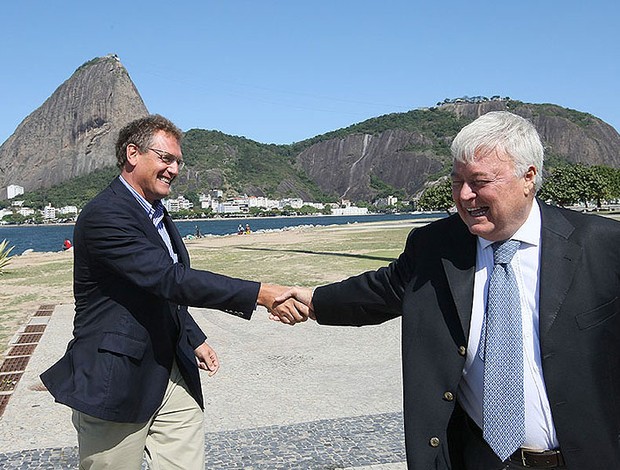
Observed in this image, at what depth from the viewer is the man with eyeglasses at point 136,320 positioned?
270 centimetres

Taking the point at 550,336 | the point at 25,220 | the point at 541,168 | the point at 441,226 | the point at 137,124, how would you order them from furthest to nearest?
the point at 25,220
the point at 137,124
the point at 441,226
the point at 541,168
the point at 550,336

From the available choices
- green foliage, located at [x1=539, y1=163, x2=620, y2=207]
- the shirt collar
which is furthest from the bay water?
the shirt collar

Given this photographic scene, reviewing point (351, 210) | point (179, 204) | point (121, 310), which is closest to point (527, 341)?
point (121, 310)

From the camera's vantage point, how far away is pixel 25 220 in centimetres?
17112

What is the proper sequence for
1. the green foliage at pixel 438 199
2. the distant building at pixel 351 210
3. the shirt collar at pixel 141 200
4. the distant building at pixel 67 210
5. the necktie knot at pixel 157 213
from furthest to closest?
the distant building at pixel 351 210 < the distant building at pixel 67 210 < the green foliage at pixel 438 199 < the necktie knot at pixel 157 213 < the shirt collar at pixel 141 200

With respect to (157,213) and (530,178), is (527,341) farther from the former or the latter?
(157,213)

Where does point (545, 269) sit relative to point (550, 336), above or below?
above

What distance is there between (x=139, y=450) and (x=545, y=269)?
1872 millimetres

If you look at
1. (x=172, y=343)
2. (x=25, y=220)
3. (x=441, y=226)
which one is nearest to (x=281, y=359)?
(x=172, y=343)

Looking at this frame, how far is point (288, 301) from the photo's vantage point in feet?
Result: 10.8

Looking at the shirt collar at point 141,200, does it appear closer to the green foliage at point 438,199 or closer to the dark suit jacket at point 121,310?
the dark suit jacket at point 121,310

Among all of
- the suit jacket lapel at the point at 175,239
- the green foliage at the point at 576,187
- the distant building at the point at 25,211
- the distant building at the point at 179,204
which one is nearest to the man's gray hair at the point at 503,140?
the suit jacket lapel at the point at 175,239

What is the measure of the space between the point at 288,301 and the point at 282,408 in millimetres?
2425

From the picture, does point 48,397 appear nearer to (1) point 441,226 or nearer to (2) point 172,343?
(2) point 172,343
